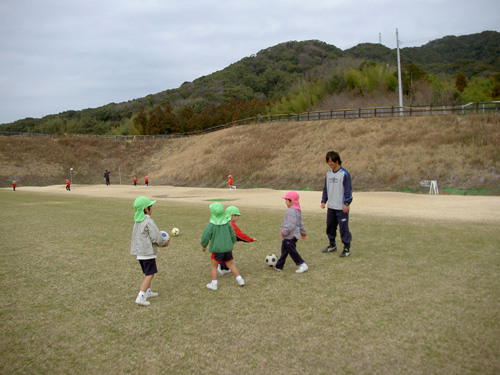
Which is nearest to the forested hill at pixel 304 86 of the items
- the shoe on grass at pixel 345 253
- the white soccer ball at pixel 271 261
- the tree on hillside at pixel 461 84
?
the tree on hillside at pixel 461 84

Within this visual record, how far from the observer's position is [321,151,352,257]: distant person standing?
296 inches

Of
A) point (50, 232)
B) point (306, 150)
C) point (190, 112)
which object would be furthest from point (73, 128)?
point (50, 232)

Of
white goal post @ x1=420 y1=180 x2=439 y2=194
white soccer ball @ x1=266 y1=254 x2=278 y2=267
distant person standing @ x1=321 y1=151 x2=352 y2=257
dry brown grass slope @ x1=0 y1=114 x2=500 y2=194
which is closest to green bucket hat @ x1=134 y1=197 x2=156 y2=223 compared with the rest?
white soccer ball @ x1=266 y1=254 x2=278 y2=267

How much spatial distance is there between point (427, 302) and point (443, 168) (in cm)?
2461

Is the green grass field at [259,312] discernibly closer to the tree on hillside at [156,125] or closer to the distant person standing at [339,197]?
the distant person standing at [339,197]

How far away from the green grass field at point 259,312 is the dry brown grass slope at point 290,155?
805 inches

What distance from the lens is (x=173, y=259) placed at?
25.2 feet

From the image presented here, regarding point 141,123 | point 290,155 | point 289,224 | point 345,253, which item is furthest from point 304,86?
point 289,224

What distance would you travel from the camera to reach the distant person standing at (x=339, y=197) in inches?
296

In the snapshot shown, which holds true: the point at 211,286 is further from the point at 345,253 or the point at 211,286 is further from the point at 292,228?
the point at 345,253

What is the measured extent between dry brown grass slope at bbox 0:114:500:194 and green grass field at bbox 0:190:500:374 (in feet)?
67.1

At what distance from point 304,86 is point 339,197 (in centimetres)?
6950

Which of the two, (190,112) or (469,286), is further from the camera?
(190,112)

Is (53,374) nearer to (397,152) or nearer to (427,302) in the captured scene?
(427,302)
